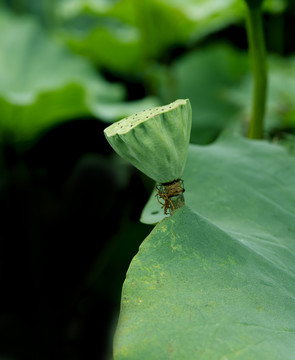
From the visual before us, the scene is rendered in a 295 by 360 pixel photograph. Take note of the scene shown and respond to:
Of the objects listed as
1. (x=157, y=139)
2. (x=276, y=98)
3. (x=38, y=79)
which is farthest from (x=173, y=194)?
(x=38, y=79)

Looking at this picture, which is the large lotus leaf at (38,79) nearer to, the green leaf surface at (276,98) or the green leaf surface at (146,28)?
the green leaf surface at (146,28)

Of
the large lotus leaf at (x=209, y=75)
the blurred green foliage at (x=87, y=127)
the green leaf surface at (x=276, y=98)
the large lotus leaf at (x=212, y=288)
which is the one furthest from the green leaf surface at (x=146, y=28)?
the large lotus leaf at (x=212, y=288)

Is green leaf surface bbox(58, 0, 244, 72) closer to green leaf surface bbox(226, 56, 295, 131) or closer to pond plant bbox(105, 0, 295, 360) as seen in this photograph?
green leaf surface bbox(226, 56, 295, 131)

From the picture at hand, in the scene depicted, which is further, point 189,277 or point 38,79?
point 38,79

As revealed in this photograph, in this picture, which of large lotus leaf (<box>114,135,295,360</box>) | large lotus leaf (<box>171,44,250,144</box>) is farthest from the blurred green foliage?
large lotus leaf (<box>114,135,295,360</box>)

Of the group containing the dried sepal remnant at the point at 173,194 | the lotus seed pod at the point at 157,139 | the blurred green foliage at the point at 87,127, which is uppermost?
the lotus seed pod at the point at 157,139

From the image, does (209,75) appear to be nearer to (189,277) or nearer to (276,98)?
(276,98)

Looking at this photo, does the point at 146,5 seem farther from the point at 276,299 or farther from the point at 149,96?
the point at 276,299
